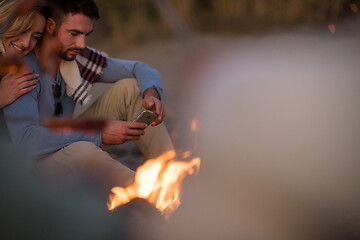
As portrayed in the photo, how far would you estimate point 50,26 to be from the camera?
2.03 metres

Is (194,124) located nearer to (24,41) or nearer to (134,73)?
(134,73)

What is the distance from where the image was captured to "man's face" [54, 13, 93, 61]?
202cm

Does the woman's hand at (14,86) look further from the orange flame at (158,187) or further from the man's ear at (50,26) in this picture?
the orange flame at (158,187)

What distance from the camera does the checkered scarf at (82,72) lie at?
7.01 feet

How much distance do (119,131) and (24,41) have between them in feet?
1.89

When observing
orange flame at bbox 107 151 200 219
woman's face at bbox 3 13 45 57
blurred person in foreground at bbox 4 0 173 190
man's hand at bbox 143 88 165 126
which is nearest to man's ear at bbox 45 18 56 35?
blurred person in foreground at bbox 4 0 173 190

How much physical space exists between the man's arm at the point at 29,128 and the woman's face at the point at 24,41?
0.19 metres

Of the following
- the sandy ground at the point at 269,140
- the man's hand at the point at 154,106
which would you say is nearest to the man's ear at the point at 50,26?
the man's hand at the point at 154,106

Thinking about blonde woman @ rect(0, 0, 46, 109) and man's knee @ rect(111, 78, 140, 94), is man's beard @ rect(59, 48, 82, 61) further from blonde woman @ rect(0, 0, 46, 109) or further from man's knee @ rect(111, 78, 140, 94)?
man's knee @ rect(111, 78, 140, 94)

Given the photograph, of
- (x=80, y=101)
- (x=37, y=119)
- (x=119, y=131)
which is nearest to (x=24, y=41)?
(x=37, y=119)

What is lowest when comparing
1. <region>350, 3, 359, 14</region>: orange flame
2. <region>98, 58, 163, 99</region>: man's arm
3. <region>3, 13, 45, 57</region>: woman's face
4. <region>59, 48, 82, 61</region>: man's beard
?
<region>3, 13, 45, 57</region>: woman's face

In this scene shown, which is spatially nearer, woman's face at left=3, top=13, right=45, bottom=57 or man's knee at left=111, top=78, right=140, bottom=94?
woman's face at left=3, top=13, right=45, bottom=57

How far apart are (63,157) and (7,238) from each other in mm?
419

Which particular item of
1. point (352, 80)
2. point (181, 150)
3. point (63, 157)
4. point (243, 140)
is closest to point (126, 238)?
point (63, 157)
